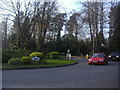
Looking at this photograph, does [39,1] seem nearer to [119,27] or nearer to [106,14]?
[106,14]

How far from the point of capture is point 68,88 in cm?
624

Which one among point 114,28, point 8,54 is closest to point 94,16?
point 114,28

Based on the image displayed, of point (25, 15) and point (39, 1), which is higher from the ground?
point (39, 1)

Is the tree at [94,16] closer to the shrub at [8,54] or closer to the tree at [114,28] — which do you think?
the tree at [114,28]

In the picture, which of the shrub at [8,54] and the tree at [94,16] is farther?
the tree at [94,16]

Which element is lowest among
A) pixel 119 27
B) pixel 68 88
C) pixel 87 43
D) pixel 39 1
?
pixel 68 88

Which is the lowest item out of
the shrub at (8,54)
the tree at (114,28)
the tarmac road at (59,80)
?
the tarmac road at (59,80)

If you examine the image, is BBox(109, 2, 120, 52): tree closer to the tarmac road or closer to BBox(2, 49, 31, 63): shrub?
BBox(2, 49, 31, 63): shrub

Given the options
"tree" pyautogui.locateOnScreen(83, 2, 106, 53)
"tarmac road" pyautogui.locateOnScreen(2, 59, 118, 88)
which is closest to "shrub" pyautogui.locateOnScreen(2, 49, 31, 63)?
"tarmac road" pyautogui.locateOnScreen(2, 59, 118, 88)

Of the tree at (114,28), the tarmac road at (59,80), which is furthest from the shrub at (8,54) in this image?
the tree at (114,28)

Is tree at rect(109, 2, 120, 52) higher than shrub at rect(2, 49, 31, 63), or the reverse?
tree at rect(109, 2, 120, 52)

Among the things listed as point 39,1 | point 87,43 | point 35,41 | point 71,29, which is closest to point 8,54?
point 39,1

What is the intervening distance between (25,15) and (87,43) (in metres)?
24.6

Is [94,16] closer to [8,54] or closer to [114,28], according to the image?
[114,28]
